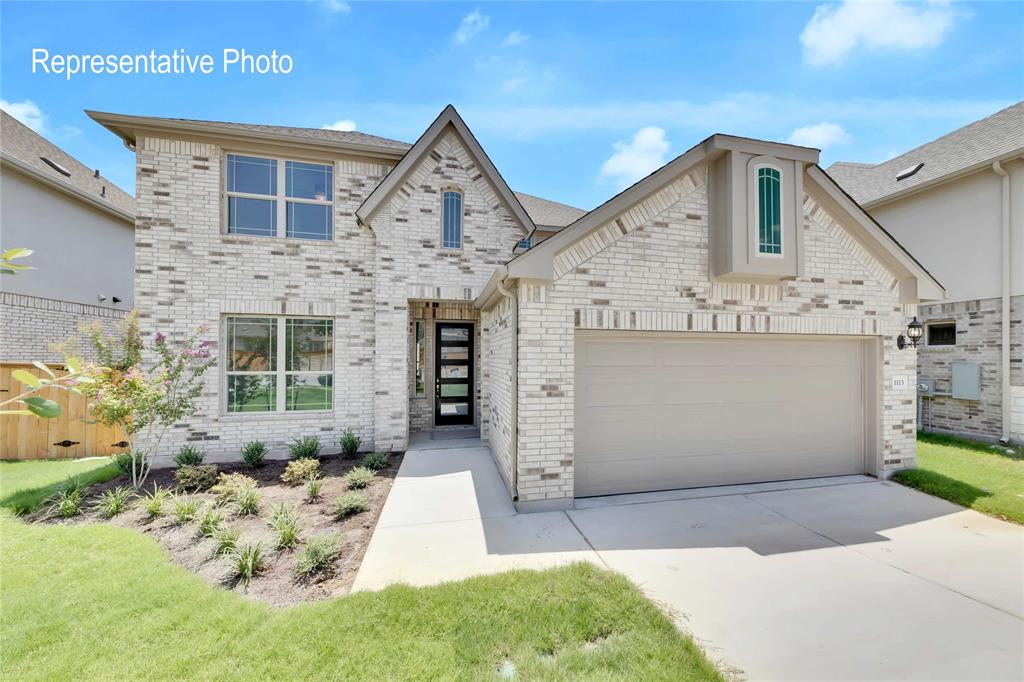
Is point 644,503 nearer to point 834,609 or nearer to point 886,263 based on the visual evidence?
point 834,609

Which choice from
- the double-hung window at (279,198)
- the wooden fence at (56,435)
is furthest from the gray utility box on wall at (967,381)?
the wooden fence at (56,435)

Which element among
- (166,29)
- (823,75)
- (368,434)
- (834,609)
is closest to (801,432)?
(834,609)

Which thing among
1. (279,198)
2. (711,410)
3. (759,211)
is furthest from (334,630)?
(279,198)

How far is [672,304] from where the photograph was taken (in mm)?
5852

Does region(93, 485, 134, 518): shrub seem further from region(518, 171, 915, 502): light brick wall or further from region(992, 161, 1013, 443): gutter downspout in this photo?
region(992, 161, 1013, 443): gutter downspout

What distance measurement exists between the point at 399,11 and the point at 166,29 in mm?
3521

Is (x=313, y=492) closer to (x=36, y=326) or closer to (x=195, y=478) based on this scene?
(x=195, y=478)

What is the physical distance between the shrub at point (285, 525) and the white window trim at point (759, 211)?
704cm

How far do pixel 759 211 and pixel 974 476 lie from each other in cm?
589

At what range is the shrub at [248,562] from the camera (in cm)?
387

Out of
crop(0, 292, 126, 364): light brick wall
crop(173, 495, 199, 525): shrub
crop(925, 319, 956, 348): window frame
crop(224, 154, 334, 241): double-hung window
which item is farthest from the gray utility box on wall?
crop(0, 292, 126, 364): light brick wall

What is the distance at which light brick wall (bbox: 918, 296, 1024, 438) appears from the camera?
8.97 m

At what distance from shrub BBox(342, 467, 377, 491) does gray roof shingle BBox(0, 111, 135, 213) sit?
36.2 feet

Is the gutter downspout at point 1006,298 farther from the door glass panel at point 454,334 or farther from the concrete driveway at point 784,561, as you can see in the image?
the door glass panel at point 454,334
